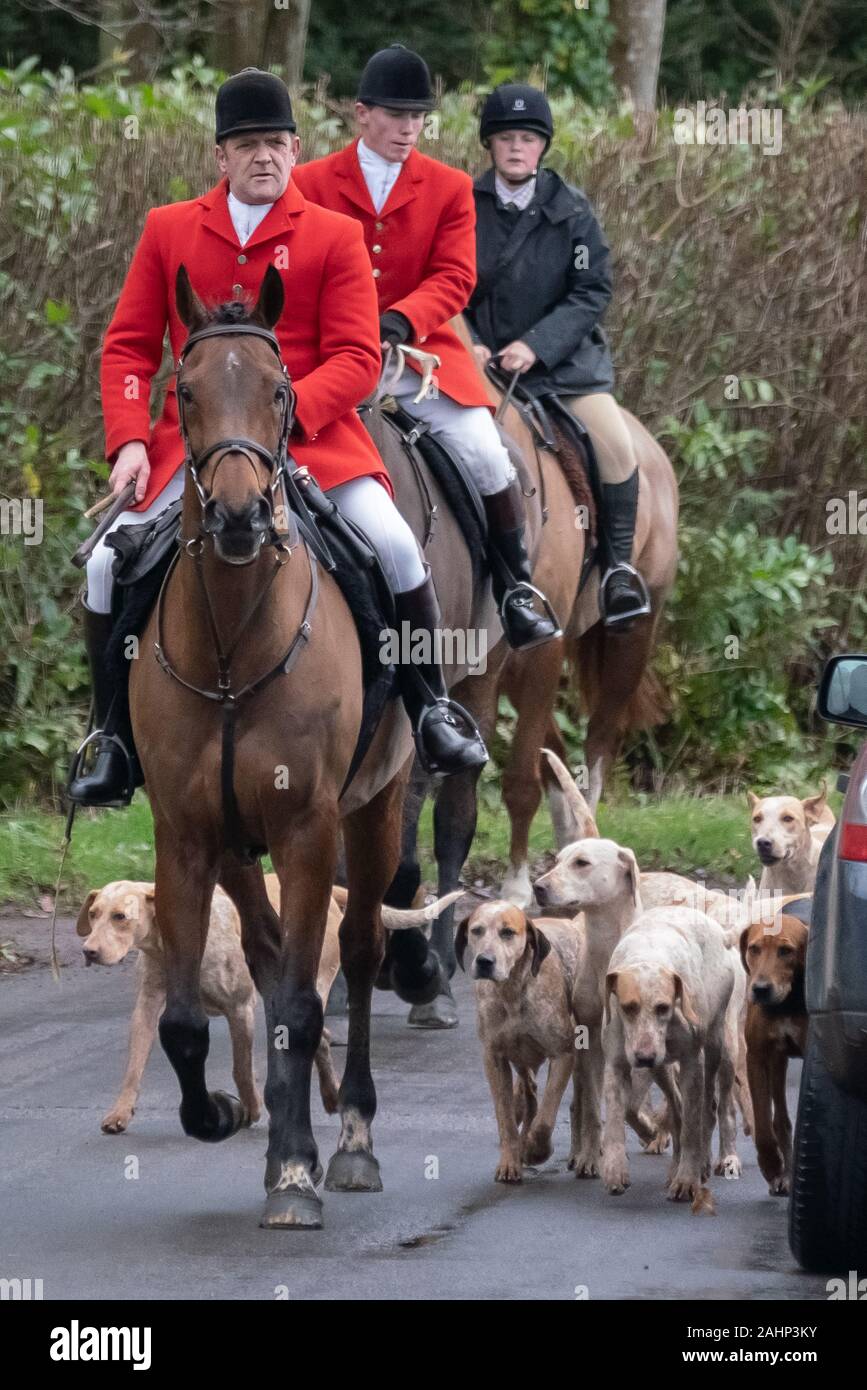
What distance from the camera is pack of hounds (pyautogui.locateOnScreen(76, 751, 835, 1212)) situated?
6895mm

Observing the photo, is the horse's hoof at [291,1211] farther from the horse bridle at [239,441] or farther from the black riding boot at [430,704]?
the horse bridle at [239,441]

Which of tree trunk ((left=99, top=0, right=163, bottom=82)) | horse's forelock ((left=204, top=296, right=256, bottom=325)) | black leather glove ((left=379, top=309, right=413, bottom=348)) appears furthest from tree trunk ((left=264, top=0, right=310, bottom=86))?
horse's forelock ((left=204, top=296, right=256, bottom=325))

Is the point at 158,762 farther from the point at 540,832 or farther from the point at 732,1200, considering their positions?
the point at 540,832

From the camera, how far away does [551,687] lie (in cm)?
1120

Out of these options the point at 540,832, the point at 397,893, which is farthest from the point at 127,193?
the point at 397,893

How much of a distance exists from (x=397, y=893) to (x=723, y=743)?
5.11 m

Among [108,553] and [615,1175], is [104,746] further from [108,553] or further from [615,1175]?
[615,1175]

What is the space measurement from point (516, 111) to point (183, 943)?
5138 mm

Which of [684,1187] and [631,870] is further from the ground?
[631,870]

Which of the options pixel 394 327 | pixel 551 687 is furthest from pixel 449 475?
pixel 551 687

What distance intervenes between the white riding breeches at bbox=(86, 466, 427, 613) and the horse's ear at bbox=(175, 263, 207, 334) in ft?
2.49

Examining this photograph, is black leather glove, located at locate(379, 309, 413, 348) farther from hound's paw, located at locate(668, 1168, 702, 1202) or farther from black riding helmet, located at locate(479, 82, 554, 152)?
hound's paw, located at locate(668, 1168, 702, 1202)

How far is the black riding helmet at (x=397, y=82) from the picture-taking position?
8555 millimetres

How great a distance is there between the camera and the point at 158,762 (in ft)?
21.9
